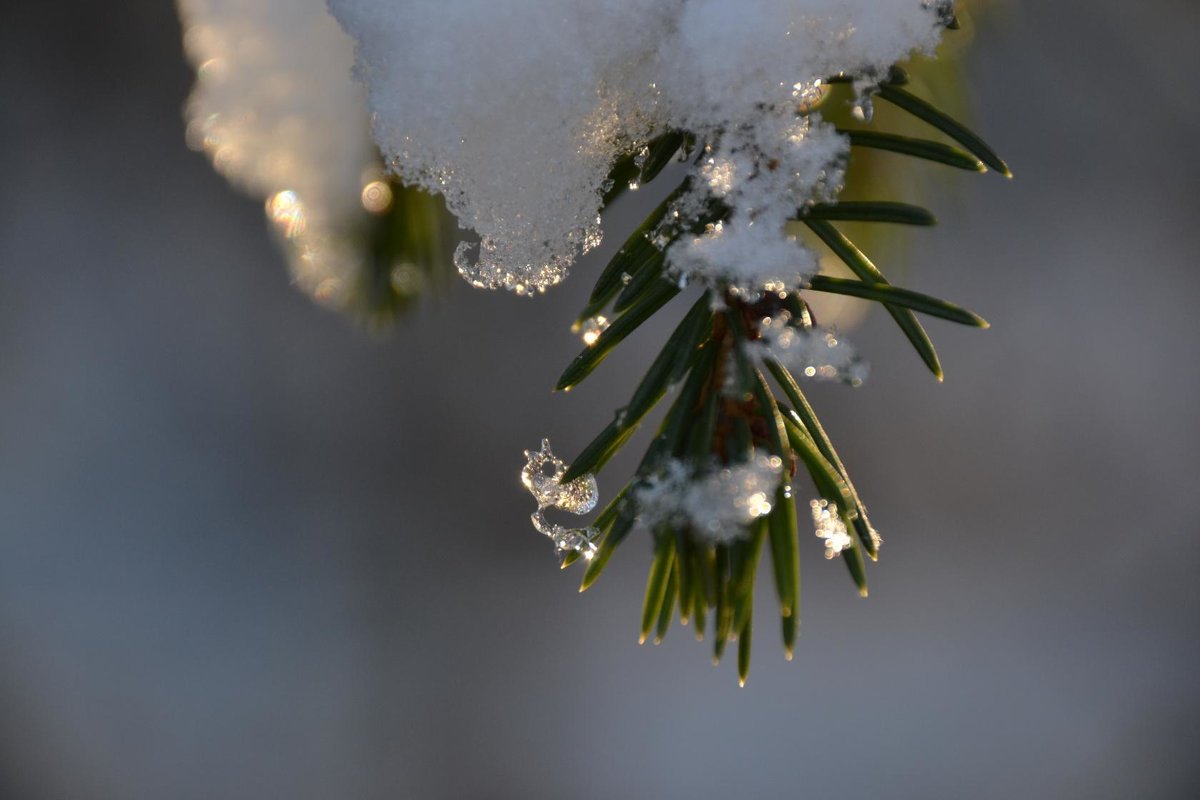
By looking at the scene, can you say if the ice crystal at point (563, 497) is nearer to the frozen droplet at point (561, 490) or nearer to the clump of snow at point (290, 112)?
the frozen droplet at point (561, 490)

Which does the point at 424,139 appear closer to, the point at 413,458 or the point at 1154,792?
the point at 413,458

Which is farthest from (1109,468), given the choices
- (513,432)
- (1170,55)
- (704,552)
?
(704,552)

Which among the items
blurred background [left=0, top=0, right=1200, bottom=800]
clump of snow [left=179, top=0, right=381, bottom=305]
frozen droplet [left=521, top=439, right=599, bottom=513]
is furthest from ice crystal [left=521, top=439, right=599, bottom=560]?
blurred background [left=0, top=0, right=1200, bottom=800]

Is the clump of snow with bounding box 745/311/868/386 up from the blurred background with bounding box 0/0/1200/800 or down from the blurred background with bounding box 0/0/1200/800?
down

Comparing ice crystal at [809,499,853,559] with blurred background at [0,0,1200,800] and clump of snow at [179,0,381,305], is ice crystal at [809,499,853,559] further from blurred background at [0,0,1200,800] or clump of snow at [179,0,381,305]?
blurred background at [0,0,1200,800]

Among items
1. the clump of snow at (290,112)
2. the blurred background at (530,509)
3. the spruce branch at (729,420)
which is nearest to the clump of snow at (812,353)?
the spruce branch at (729,420)

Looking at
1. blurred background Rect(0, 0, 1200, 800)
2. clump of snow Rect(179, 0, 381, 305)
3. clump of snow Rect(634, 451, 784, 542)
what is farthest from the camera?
blurred background Rect(0, 0, 1200, 800)

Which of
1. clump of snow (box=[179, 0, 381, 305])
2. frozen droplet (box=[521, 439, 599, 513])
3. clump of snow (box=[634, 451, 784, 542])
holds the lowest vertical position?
clump of snow (box=[634, 451, 784, 542])
